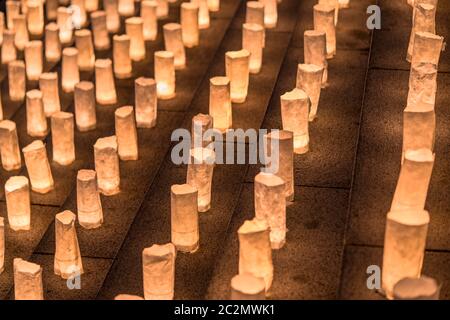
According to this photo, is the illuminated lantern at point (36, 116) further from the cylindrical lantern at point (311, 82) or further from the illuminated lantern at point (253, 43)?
the cylindrical lantern at point (311, 82)

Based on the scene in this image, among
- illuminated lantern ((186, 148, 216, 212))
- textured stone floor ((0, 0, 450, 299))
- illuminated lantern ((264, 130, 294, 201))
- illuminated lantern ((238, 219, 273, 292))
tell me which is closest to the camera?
illuminated lantern ((238, 219, 273, 292))

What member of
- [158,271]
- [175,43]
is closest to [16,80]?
[175,43]

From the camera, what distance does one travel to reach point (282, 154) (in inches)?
126

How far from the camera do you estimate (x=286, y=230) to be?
10.2 ft

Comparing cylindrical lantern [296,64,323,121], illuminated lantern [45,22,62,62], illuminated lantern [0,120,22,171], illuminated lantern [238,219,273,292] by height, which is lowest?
illuminated lantern [0,120,22,171]

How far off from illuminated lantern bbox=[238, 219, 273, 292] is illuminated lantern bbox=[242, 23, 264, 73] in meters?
1.41

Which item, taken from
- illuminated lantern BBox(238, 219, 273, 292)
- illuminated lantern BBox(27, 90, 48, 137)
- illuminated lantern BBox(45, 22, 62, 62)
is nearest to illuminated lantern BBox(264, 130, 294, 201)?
illuminated lantern BBox(238, 219, 273, 292)

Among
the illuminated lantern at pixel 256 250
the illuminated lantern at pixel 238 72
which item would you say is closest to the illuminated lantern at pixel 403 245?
the illuminated lantern at pixel 256 250

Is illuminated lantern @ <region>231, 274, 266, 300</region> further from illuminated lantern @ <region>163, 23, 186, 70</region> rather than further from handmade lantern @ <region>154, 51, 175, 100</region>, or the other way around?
illuminated lantern @ <region>163, 23, 186, 70</region>

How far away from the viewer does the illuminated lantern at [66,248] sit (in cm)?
328

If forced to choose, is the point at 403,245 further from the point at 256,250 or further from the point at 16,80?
the point at 16,80

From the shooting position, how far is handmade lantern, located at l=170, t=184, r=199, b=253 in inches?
126

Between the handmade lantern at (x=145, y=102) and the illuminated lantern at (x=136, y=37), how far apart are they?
0.57m

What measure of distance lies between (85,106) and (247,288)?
1.67m
